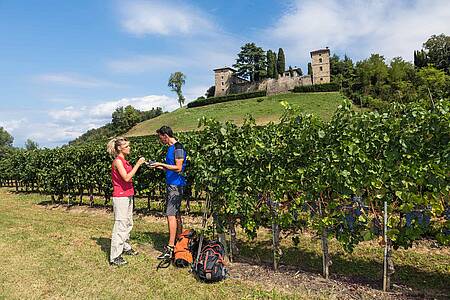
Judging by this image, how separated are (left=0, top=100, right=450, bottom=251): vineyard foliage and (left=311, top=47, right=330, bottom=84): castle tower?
6855cm

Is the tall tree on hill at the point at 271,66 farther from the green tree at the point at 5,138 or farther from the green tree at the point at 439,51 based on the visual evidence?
the green tree at the point at 5,138

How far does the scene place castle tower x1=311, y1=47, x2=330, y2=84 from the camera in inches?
2749

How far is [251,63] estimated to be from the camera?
83938 mm

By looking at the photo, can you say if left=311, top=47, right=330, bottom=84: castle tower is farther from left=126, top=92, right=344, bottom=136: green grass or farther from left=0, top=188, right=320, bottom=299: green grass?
left=0, top=188, right=320, bottom=299: green grass

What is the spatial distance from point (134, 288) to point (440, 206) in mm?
3773

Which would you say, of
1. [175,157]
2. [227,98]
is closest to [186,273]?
[175,157]

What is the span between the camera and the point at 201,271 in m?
4.63

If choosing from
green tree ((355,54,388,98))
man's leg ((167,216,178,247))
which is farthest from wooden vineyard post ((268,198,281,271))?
A: green tree ((355,54,388,98))

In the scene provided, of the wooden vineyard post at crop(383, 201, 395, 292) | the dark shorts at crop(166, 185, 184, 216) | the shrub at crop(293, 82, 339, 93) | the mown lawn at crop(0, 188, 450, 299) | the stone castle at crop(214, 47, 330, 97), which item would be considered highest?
the stone castle at crop(214, 47, 330, 97)

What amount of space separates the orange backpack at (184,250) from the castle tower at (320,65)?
6876 cm

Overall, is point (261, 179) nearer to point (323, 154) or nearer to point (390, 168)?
point (323, 154)

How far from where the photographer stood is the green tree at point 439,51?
66.9 metres

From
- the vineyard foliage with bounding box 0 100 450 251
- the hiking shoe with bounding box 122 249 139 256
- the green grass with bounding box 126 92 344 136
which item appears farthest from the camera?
the green grass with bounding box 126 92 344 136

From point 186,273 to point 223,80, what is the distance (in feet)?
267
